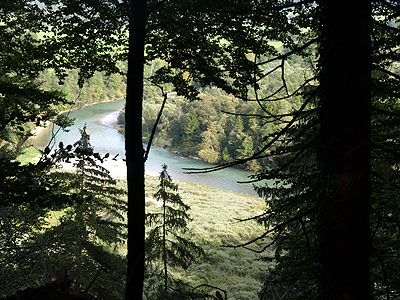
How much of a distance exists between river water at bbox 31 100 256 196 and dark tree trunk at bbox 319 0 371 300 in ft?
113

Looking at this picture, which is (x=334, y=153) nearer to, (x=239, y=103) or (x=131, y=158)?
(x=131, y=158)

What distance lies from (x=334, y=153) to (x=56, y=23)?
5.02 m

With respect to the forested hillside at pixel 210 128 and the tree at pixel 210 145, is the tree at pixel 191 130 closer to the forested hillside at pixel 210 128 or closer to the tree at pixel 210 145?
the forested hillside at pixel 210 128

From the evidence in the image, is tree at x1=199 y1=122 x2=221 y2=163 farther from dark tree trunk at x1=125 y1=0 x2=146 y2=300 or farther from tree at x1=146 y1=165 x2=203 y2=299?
dark tree trunk at x1=125 y1=0 x2=146 y2=300

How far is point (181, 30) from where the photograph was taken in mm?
4961

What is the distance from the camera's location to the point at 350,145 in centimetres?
165

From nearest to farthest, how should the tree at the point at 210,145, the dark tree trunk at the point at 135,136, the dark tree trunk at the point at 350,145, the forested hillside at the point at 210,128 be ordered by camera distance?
1. the dark tree trunk at the point at 350,145
2. the dark tree trunk at the point at 135,136
3. the tree at the point at 210,145
4. the forested hillside at the point at 210,128

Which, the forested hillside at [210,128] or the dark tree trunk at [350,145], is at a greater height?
the forested hillside at [210,128]

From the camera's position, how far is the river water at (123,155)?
4041 cm

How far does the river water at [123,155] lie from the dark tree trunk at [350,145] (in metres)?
34.5

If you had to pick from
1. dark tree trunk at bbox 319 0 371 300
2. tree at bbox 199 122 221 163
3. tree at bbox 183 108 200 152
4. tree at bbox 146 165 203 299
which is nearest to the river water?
tree at bbox 199 122 221 163

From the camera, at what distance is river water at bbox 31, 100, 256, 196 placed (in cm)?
4041

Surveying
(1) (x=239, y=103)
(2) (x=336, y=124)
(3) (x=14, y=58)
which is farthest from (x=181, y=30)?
(1) (x=239, y=103)

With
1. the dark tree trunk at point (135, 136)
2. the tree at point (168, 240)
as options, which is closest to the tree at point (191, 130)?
the tree at point (168, 240)
